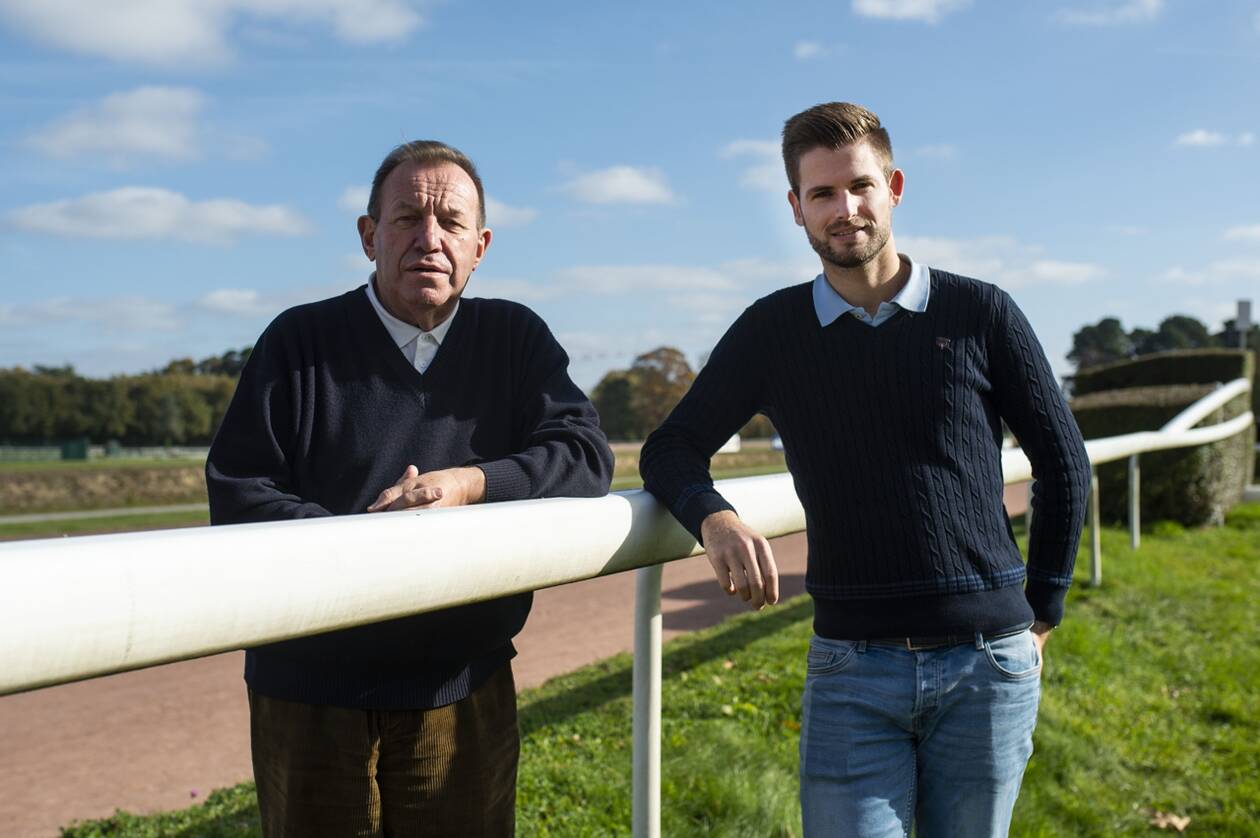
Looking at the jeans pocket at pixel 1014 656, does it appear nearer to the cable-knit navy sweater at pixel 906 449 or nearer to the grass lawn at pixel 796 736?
the cable-knit navy sweater at pixel 906 449

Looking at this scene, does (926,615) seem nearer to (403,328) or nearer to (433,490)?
(433,490)

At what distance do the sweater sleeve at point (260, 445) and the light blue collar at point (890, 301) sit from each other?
2.94ft

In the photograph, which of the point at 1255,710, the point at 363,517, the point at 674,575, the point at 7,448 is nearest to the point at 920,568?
the point at 363,517

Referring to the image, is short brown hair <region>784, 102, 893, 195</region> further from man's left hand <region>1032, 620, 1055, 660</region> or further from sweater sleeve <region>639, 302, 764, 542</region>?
man's left hand <region>1032, 620, 1055, 660</region>

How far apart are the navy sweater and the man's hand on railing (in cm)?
29

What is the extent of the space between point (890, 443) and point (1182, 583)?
5.80 metres

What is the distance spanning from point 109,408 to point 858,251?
55.3 meters

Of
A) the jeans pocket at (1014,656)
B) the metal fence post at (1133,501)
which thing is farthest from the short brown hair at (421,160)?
the metal fence post at (1133,501)

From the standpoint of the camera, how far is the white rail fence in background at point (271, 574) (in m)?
0.89

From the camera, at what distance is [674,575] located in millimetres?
8930

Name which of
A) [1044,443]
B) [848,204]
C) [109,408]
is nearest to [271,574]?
[848,204]

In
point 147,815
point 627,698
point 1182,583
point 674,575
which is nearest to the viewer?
point 147,815

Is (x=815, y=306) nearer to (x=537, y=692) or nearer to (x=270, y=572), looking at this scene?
(x=270, y=572)

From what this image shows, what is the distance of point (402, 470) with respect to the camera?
6.07ft
